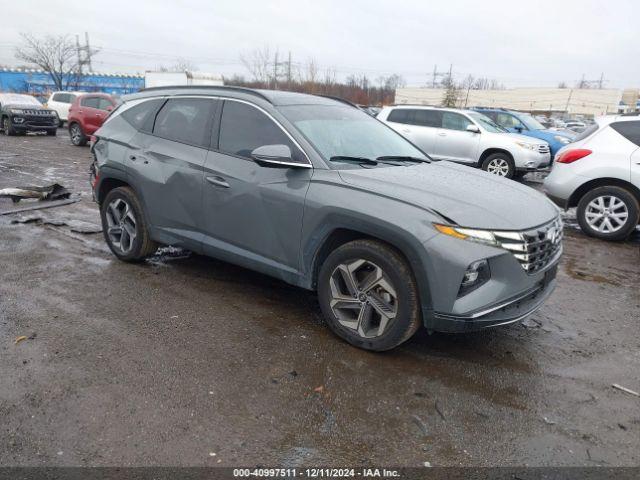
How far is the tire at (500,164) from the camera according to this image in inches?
455

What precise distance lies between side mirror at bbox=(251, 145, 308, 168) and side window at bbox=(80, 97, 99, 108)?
1516 centimetres

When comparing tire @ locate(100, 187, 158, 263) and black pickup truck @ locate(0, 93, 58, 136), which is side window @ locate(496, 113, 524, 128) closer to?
tire @ locate(100, 187, 158, 263)

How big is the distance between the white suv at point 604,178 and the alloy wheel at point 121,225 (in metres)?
5.88

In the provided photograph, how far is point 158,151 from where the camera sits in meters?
4.48

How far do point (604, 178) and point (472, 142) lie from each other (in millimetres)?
5214

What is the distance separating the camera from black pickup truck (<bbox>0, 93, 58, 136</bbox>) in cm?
1861

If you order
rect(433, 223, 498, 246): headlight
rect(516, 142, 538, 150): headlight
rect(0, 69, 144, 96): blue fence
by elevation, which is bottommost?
rect(433, 223, 498, 246): headlight

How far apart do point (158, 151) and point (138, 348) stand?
6.37 feet

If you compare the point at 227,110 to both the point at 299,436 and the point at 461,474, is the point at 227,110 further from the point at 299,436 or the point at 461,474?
the point at 461,474

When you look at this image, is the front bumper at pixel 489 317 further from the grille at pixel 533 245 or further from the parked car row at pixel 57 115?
the parked car row at pixel 57 115

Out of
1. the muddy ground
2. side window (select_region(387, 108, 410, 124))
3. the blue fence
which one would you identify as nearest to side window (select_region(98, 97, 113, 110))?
side window (select_region(387, 108, 410, 124))

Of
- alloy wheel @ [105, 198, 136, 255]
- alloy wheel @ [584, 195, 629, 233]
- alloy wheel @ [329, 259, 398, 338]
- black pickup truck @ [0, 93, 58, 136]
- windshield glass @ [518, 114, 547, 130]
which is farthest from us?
black pickup truck @ [0, 93, 58, 136]

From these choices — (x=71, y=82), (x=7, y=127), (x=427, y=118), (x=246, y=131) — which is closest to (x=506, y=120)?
(x=427, y=118)

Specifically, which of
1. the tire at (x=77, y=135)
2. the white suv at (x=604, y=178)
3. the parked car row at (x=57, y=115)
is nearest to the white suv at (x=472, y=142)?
the white suv at (x=604, y=178)
